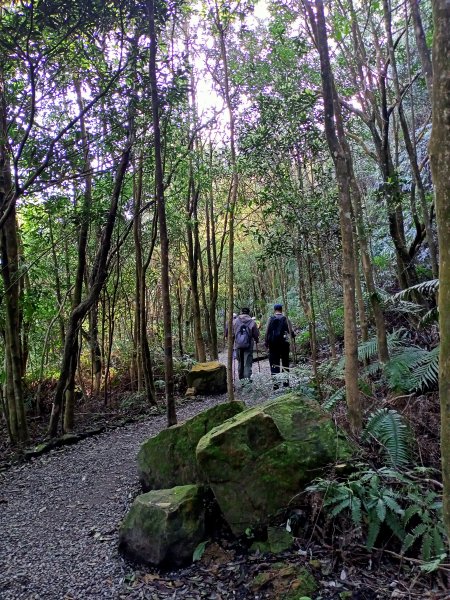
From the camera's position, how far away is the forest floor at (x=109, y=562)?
11.0 ft

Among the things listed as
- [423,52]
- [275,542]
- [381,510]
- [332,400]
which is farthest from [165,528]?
[423,52]

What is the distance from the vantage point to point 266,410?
181 inches

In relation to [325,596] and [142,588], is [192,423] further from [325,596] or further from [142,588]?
[325,596]

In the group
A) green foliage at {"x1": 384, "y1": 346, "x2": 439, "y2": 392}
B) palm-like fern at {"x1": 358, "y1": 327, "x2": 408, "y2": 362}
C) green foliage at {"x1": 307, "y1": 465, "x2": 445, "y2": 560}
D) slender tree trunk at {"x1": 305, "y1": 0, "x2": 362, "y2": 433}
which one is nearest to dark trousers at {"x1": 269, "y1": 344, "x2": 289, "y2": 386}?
palm-like fern at {"x1": 358, "y1": 327, "x2": 408, "y2": 362}

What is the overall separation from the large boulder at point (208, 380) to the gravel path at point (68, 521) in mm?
3547

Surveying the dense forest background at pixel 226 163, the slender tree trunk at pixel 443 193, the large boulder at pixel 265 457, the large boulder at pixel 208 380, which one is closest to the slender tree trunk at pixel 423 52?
the dense forest background at pixel 226 163

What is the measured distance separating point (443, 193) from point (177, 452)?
14.5 ft

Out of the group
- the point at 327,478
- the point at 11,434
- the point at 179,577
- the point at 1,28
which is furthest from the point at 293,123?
the point at 11,434

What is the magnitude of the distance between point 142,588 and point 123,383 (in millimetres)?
10791

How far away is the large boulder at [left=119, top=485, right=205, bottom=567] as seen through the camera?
402 cm

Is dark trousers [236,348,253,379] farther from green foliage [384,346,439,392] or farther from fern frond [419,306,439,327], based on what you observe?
green foliage [384,346,439,392]

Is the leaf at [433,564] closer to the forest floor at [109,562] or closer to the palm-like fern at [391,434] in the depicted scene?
the forest floor at [109,562]

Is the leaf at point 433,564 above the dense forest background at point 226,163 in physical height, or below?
below

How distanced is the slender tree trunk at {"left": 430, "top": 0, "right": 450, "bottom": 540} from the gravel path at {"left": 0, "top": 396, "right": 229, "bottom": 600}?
3192 mm
